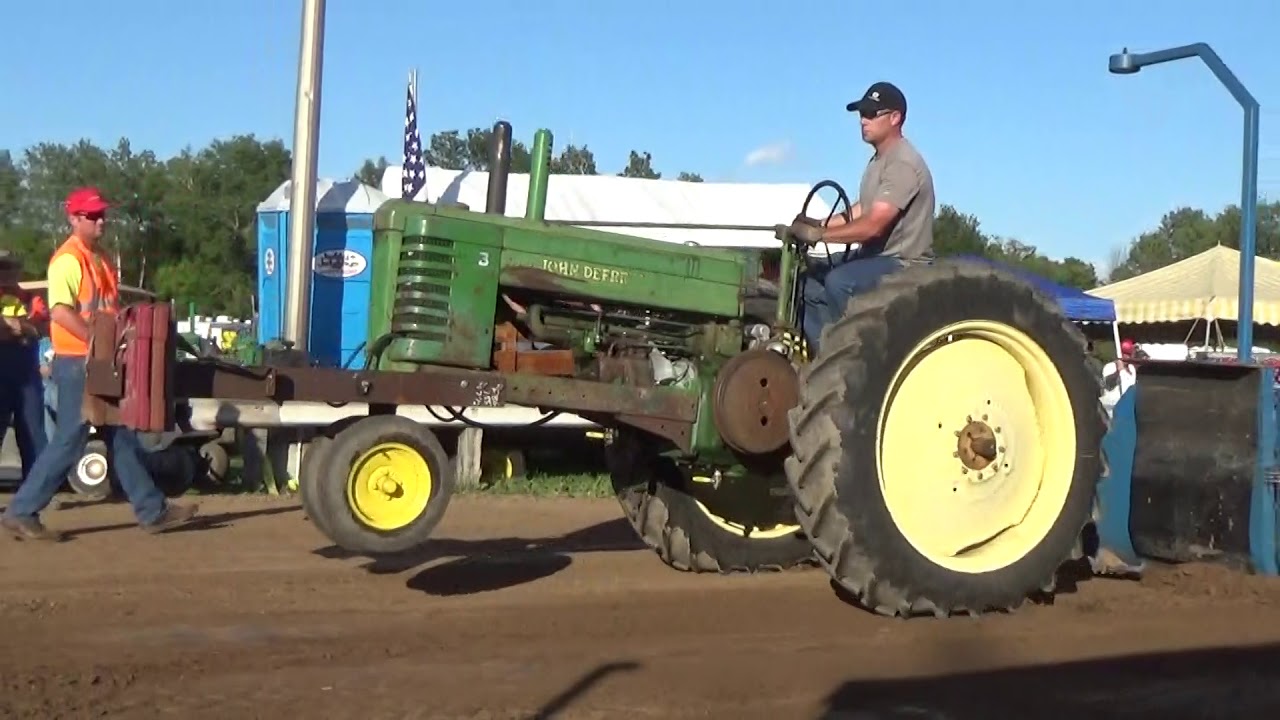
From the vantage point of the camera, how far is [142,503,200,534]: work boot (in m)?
8.33

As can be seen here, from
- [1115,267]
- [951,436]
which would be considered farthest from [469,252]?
[1115,267]

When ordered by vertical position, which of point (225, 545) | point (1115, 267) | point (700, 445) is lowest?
point (225, 545)

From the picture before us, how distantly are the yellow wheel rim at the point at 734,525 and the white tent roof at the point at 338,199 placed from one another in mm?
9010

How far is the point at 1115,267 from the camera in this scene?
210 feet

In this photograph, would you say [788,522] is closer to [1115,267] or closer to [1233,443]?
[1233,443]

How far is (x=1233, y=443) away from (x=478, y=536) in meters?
→ 4.24

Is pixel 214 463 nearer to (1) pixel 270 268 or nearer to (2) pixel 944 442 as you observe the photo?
(1) pixel 270 268

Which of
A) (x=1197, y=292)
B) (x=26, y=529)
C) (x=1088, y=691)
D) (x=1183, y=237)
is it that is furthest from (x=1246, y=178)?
(x=1183, y=237)

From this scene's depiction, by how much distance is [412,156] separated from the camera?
49.4 feet

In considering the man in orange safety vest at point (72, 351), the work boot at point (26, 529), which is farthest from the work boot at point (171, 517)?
the work boot at point (26, 529)

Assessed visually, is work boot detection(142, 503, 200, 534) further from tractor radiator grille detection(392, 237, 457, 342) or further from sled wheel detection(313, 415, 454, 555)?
sled wheel detection(313, 415, 454, 555)

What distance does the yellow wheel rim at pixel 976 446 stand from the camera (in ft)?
18.6

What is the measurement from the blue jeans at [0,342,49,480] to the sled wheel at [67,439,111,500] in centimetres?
157

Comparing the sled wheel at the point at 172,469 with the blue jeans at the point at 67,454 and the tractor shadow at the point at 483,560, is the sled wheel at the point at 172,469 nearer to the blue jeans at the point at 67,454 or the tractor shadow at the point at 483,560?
the blue jeans at the point at 67,454
